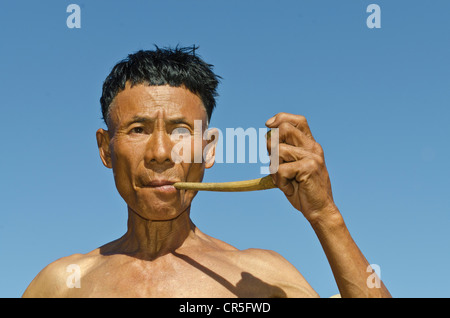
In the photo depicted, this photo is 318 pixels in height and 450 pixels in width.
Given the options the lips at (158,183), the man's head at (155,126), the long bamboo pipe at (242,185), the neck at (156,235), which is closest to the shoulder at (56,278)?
the neck at (156,235)

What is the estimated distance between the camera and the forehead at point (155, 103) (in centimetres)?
467

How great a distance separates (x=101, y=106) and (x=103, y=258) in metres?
1.36

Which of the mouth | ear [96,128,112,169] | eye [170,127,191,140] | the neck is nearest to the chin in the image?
the mouth

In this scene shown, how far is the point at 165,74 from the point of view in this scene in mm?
4848

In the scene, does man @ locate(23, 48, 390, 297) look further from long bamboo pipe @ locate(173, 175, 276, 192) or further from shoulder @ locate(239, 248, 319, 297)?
long bamboo pipe @ locate(173, 175, 276, 192)

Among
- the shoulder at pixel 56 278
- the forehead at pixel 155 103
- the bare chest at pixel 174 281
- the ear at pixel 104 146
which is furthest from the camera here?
the ear at pixel 104 146

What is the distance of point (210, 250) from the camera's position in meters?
4.96

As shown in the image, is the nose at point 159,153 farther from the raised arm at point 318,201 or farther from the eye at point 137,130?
the raised arm at point 318,201

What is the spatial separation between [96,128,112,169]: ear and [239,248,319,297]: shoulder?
1.46 m

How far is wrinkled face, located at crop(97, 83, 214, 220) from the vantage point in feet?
14.9

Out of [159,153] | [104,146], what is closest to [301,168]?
[159,153]

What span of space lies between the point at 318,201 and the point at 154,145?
1.47m

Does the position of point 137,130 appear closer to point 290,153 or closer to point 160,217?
point 160,217

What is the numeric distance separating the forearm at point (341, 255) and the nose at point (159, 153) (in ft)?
4.37
